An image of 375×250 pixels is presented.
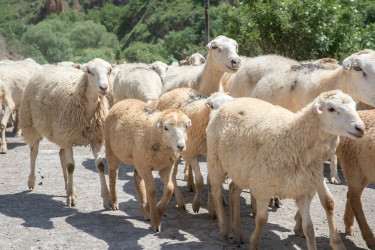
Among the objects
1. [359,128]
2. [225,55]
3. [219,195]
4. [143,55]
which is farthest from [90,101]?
[143,55]

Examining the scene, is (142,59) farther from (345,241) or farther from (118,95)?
(345,241)

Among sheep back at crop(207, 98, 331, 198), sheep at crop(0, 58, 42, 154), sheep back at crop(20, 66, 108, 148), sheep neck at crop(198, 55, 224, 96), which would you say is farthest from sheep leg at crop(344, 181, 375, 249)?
sheep at crop(0, 58, 42, 154)

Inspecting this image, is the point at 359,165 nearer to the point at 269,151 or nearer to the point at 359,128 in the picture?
the point at 269,151

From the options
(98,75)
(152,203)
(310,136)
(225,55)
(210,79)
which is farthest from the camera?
(210,79)

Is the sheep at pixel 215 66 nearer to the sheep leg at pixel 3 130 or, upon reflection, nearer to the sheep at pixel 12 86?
the sheep leg at pixel 3 130

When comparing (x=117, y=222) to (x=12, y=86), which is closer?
(x=117, y=222)

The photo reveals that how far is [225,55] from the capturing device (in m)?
7.50

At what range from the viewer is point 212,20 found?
3906 cm

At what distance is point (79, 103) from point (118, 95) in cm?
432

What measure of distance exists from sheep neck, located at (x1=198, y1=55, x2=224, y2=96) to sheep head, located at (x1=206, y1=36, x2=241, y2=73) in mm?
141

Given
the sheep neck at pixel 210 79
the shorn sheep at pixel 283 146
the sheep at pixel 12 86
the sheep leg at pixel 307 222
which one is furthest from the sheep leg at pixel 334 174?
the sheep at pixel 12 86

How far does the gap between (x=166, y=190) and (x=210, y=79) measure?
8.67 feet

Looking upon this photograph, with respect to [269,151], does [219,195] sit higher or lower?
lower

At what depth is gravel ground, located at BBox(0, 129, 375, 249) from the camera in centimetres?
544
